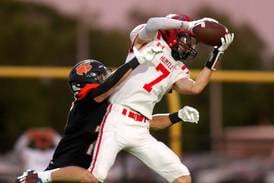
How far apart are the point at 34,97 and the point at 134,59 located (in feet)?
103

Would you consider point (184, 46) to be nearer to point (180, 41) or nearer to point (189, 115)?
point (180, 41)

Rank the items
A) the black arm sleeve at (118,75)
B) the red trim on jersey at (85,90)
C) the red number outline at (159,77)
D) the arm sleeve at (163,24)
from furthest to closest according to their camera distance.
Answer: the red trim on jersey at (85,90), the red number outline at (159,77), the black arm sleeve at (118,75), the arm sleeve at (163,24)

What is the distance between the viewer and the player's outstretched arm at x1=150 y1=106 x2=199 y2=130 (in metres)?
8.39

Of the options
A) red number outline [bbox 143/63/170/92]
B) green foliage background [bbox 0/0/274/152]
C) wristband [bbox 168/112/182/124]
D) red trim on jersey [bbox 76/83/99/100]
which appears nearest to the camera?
red number outline [bbox 143/63/170/92]

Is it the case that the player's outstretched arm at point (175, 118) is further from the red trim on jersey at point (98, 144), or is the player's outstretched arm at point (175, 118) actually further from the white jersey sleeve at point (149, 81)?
Answer: the red trim on jersey at point (98, 144)

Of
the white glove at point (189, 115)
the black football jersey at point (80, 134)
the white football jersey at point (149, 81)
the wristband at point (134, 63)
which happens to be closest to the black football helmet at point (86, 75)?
the black football jersey at point (80, 134)

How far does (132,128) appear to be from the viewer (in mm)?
8266

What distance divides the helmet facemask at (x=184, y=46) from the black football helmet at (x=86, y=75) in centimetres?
63

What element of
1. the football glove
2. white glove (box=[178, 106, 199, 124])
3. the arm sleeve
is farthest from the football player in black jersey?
the arm sleeve

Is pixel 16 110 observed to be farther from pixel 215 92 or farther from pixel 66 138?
pixel 66 138

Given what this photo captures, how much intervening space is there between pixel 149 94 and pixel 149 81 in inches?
4.2

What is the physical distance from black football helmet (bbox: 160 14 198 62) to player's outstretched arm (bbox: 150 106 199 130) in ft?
1.50

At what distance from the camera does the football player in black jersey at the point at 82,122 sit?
837cm

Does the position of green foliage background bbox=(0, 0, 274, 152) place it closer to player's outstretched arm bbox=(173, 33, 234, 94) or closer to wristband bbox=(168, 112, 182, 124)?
wristband bbox=(168, 112, 182, 124)
